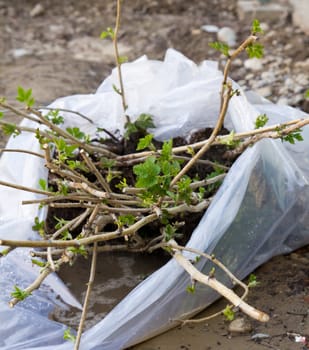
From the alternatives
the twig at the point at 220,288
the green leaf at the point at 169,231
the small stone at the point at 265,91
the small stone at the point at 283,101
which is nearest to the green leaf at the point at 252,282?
the twig at the point at 220,288

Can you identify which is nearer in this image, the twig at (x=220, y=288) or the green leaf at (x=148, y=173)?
the twig at (x=220, y=288)

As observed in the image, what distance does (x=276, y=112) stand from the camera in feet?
7.54

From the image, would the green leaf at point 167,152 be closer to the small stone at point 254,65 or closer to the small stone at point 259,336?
the small stone at point 259,336

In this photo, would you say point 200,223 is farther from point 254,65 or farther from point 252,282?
Answer: point 254,65

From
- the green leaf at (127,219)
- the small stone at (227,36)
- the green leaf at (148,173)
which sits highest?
the small stone at (227,36)

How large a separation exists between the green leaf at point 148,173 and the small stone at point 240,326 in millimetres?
461

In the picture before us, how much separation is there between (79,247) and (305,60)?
222 centimetres

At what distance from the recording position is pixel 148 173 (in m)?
1.64

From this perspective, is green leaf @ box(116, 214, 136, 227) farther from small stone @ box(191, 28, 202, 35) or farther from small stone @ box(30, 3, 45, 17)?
small stone @ box(30, 3, 45, 17)

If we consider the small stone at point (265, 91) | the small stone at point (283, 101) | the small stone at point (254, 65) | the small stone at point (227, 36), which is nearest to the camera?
the small stone at point (283, 101)

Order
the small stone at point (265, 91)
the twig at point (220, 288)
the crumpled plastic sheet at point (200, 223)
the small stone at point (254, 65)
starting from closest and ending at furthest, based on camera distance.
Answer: the twig at point (220, 288)
the crumpled plastic sheet at point (200, 223)
the small stone at point (265, 91)
the small stone at point (254, 65)

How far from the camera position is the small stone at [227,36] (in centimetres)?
394

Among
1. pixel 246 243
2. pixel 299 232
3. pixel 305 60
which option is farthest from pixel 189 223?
pixel 305 60

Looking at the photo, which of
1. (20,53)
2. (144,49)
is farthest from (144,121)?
(20,53)
